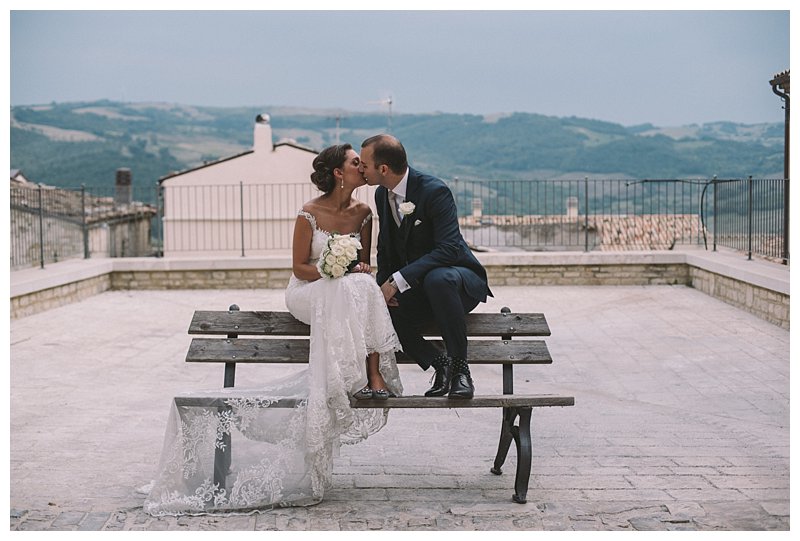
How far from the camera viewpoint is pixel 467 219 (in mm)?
31141

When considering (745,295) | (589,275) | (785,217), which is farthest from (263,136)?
(745,295)

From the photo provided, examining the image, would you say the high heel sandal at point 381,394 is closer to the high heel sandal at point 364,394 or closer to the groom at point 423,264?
the high heel sandal at point 364,394

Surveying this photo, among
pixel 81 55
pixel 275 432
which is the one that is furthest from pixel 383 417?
pixel 81 55

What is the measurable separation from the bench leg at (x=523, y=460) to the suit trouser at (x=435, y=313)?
1.45ft

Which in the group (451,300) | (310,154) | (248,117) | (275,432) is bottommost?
(275,432)

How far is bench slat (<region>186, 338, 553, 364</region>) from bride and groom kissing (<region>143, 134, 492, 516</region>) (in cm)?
14

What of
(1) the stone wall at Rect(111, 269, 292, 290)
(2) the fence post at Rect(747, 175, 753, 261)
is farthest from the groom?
(1) the stone wall at Rect(111, 269, 292, 290)

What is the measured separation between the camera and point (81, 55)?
145 meters

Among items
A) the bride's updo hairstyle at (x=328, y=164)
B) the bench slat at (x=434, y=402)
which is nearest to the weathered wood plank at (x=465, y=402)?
the bench slat at (x=434, y=402)

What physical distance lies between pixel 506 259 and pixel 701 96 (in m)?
126

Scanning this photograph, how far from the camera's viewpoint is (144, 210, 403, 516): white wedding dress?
4.71 metres

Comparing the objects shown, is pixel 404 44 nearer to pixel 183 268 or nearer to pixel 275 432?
pixel 183 268

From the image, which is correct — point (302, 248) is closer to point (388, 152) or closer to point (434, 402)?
point (388, 152)

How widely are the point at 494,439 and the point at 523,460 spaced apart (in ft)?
4.93
